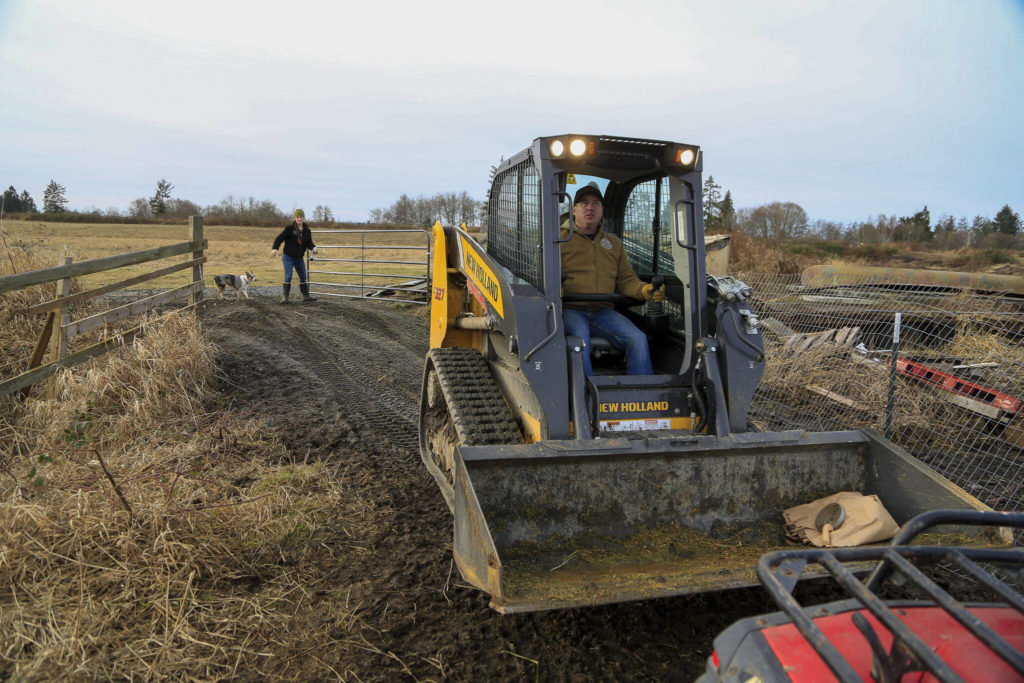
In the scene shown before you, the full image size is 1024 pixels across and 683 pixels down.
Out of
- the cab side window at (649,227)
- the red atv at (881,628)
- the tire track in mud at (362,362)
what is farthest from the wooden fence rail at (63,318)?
the red atv at (881,628)

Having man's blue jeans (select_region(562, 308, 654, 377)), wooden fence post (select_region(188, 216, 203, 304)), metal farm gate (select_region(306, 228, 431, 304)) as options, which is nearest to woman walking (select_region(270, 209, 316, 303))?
metal farm gate (select_region(306, 228, 431, 304))

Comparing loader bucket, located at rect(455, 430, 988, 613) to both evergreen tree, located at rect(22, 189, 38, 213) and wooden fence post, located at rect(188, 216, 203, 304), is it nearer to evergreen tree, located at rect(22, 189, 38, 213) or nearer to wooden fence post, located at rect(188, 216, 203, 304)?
wooden fence post, located at rect(188, 216, 203, 304)

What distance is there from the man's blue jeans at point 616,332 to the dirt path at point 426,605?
1421 mm

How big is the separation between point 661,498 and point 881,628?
1.82 metres

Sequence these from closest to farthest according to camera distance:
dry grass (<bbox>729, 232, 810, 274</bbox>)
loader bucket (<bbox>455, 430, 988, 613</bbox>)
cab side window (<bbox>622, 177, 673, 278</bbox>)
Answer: loader bucket (<bbox>455, 430, 988, 613</bbox>)
cab side window (<bbox>622, 177, 673, 278</bbox>)
dry grass (<bbox>729, 232, 810, 274</bbox>)

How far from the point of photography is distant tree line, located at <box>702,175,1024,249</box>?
78.2ft

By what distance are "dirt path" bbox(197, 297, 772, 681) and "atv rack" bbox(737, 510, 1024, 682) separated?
150 centimetres

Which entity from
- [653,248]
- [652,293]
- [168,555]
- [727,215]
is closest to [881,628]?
[652,293]

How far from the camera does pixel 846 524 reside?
3420 millimetres

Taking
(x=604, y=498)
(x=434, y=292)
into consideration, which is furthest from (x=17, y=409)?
(x=604, y=498)

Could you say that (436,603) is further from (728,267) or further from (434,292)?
(728,267)

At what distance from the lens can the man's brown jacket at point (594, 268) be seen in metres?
4.46

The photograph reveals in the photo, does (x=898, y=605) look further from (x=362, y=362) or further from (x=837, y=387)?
(x=362, y=362)

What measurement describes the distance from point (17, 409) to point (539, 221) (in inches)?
202
